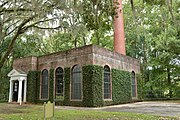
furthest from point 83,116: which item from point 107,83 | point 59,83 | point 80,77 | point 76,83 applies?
point 59,83

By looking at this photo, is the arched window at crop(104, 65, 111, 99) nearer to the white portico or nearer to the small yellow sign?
the white portico

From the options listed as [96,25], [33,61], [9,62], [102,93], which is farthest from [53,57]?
[9,62]

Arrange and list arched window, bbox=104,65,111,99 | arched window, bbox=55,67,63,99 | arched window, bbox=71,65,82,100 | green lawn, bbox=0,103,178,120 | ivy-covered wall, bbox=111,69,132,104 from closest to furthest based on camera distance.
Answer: green lawn, bbox=0,103,178,120
arched window, bbox=71,65,82,100
arched window, bbox=104,65,111,99
ivy-covered wall, bbox=111,69,132,104
arched window, bbox=55,67,63,99

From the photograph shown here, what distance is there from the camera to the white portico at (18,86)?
19486 mm

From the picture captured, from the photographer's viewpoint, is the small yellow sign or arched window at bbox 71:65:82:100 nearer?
the small yellow sign

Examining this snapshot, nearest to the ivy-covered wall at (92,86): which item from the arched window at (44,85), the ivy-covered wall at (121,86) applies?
the ivy-covered wall at (121,86)

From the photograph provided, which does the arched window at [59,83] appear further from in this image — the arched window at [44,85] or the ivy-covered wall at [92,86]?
the ivy-covered wall at [92,86]

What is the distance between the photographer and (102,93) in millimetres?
15477

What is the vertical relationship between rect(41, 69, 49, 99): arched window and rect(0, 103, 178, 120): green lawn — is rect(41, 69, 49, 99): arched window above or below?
above

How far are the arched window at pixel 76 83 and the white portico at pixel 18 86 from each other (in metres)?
5.92

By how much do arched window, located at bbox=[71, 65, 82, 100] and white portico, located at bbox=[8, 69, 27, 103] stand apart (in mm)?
5923

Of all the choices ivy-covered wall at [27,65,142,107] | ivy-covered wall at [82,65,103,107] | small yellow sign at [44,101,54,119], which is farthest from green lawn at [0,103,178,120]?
ivy-covered wall at [27,65,142,107]

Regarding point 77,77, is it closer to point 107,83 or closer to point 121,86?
point 107,83

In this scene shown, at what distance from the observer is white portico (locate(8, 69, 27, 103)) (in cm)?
1949
